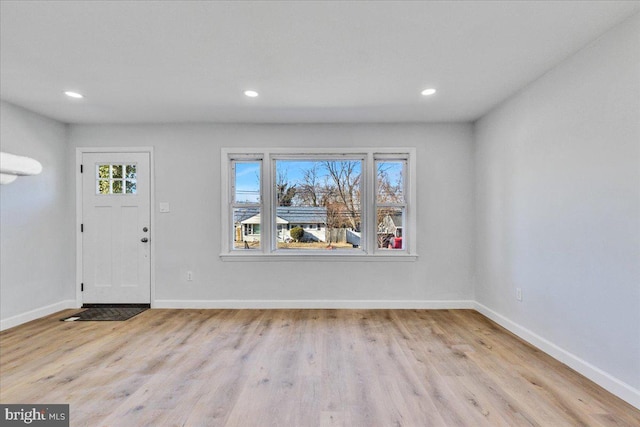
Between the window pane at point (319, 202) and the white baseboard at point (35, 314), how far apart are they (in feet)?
9.53

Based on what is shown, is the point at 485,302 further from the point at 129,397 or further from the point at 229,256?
the point at 129,397

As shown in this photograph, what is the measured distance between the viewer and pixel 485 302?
3689 millimetres

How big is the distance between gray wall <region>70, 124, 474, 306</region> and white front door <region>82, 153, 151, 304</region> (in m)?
0.19

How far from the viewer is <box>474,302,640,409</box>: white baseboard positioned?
193cm

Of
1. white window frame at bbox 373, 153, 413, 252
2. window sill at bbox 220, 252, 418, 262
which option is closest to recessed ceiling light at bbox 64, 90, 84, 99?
window sill at bbox 220, 252, 418, 262

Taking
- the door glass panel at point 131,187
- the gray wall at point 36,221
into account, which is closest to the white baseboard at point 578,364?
the door glass panel at point 131,187

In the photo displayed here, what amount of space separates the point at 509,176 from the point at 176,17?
3.35 metres

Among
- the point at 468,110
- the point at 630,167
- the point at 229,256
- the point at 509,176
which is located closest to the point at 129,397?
the point at 229,256

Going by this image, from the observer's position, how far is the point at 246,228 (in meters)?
4.13

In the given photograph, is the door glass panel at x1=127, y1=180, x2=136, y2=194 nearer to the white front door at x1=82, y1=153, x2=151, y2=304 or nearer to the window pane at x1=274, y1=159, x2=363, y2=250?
the white front door at x1=82, y1=153, x2=151, y2=304

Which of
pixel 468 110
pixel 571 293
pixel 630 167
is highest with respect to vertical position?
pixel 468 110

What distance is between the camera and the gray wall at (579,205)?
193 centimetres

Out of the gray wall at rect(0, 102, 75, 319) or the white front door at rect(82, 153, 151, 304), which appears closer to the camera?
the gray wall at rect(0, 102, 75, 319)

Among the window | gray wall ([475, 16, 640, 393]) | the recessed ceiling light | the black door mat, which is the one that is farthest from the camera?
the window
